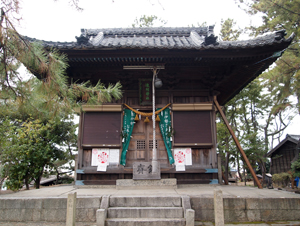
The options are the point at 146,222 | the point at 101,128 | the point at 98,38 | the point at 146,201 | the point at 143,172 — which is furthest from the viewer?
the point at 98,38

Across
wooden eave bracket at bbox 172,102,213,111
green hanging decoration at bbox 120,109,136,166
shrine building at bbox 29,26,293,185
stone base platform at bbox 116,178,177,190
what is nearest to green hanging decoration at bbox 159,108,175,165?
shrine building at bbox 29,26,293,185

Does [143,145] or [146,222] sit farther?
[143,145]

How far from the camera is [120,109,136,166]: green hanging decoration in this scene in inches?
279

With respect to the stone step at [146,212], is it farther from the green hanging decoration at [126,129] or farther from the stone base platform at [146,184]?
the green hanging decoration at [126,129]

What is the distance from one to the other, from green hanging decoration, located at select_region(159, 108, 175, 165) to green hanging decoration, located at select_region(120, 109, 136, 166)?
105cm

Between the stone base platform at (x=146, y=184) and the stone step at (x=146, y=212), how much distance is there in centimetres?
159

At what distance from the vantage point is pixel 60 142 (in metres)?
12.1

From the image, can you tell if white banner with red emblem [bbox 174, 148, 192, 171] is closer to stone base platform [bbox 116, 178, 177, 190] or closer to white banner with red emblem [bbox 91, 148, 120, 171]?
stone base platform [bbox 116, 178, 177, 190]

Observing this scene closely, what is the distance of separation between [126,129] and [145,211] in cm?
328

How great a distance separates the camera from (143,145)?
A: 7406 mm

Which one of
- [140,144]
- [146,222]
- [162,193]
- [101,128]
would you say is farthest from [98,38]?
[146,222]

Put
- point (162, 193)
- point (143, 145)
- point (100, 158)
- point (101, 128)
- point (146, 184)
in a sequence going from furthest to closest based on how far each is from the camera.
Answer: point (143, 145)
point (101, 128)
point (100, 158)
point (146, 184)
point (162, 193)

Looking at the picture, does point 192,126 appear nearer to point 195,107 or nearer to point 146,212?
point 195,107

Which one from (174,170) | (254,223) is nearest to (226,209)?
(254,223)
